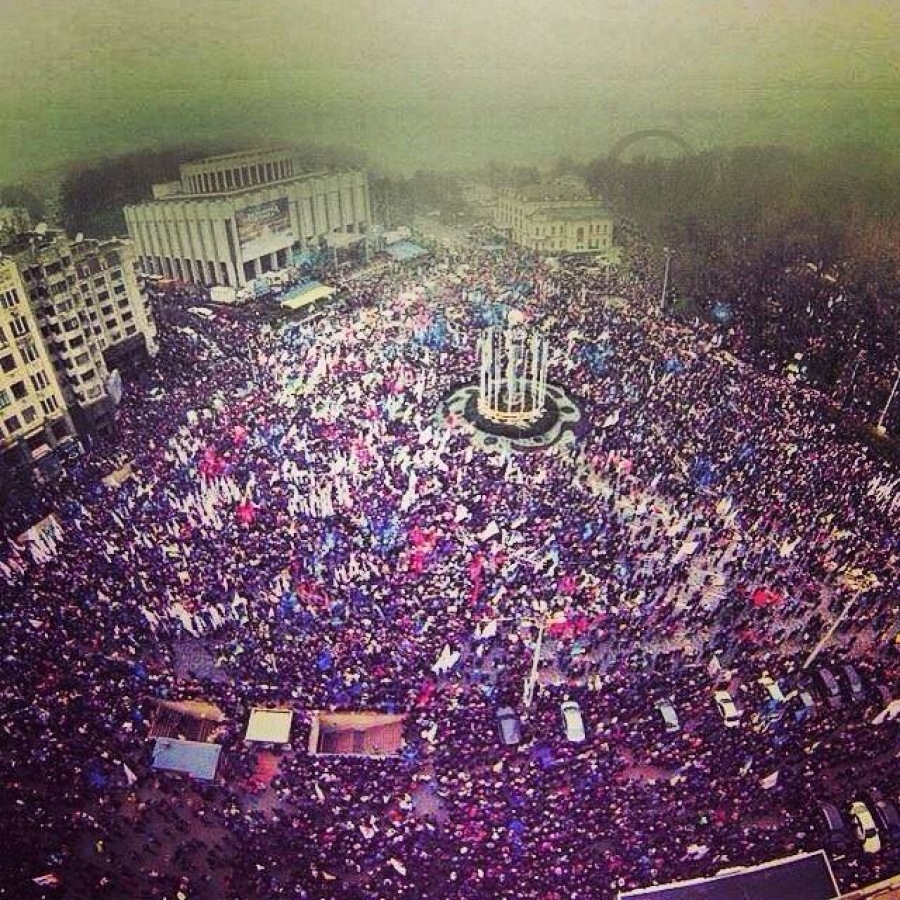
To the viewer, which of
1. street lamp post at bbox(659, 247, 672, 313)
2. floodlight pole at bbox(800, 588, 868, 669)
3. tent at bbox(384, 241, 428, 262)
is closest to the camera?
floodlight pole at bbox(800, 588, 868, 669)

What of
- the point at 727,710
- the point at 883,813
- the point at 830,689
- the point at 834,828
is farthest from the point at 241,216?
the point at 883,813

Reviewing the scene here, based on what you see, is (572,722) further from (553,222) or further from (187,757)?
(553,222)

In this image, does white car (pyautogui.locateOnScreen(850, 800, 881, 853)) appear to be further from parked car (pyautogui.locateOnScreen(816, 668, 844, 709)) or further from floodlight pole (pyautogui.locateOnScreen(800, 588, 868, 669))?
floodlight pole (pyautogui.locateOnScreen(800, 588, 868, 669))

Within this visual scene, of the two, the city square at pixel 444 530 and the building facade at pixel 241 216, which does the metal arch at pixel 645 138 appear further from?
the building facade at pixel 241 216

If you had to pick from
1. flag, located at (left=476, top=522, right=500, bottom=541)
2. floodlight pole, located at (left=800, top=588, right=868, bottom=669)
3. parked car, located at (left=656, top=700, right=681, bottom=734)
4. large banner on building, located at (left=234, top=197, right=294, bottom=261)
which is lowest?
parked car, located at (left=656, top=700, right=681, bottom=734)

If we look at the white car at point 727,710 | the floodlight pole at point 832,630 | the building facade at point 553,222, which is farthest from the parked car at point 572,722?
the building facade at point 553,222

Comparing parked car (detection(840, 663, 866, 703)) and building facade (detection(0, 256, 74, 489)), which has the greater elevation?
building facade (detection(0, 256, 74, 489))

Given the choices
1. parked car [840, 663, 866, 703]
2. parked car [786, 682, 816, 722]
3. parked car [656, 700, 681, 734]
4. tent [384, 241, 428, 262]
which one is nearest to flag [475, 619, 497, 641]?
parked car [656, 700, 681, 734]
